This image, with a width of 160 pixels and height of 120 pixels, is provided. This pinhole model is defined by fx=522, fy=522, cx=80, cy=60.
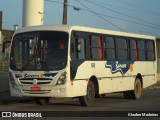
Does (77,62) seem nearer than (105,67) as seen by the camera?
Yes

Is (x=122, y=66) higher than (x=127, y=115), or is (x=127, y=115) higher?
(x=122, y=66)

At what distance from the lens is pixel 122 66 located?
2267 centimetres

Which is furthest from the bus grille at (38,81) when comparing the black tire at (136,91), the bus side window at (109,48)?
the black tire at (136,91)

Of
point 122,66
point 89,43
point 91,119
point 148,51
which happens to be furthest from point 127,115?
point 148,51

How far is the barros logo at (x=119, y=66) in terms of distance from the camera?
21594 millimetres

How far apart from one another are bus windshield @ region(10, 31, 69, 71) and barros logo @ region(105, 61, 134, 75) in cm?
324

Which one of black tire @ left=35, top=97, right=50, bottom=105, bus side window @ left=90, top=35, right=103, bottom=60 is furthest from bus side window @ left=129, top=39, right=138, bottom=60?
black tire @ left=35, top=97, right=50, bottom=105

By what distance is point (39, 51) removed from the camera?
18.8m

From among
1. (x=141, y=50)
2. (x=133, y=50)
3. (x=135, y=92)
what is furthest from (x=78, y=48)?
(x=141, y=50)

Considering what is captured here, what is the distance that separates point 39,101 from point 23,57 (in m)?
2.36

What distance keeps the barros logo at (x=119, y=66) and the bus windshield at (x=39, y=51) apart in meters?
Result: 3.24

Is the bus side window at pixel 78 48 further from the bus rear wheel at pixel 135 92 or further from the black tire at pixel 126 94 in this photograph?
the black tire at pixel 126 94

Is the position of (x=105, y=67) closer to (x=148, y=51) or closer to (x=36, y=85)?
(x=36, y=85)

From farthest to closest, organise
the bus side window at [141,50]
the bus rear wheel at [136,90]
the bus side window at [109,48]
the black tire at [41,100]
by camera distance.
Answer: the bus side window at [141,50] → the bus rear wheel at [136,90] → the bus side window at [109,48] → the black tire at [41,100]
